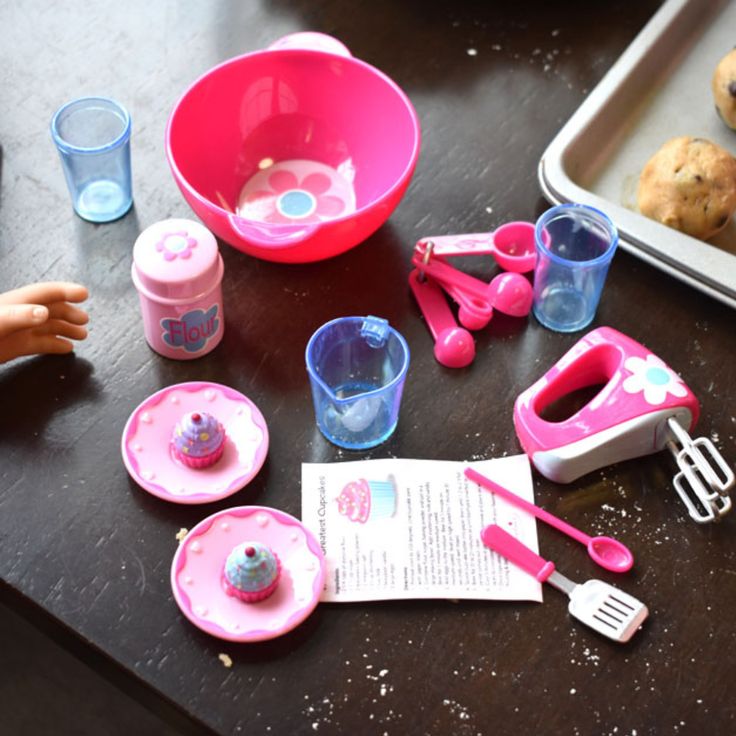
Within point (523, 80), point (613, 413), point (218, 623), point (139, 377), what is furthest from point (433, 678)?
point (523, 80)

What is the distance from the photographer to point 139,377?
958 mm

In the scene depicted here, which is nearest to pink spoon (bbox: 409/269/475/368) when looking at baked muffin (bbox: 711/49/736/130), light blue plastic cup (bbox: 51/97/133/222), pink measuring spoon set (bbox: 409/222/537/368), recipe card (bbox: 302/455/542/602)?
pink measuring spoon set (bbox: 409/222/537/368)

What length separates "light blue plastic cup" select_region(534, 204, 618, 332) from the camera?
0.99m

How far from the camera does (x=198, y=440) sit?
862 millimetres

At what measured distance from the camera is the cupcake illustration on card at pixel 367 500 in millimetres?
880

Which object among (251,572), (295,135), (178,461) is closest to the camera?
(251,572)

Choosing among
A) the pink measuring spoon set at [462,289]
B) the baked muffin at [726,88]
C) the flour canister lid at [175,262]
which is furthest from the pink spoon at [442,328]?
the baked muffin at [726,88]

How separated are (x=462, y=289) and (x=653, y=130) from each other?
0.35 meters

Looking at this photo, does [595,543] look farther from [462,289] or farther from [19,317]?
[19,317]

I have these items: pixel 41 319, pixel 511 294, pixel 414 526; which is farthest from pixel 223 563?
pixel 511 294

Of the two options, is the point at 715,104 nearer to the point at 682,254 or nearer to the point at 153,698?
the point at 682,254

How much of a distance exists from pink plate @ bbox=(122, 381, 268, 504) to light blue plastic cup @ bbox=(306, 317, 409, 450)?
2.6 inches

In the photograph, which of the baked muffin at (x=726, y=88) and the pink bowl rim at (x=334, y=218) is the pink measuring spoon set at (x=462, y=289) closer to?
the pink bowl rim at (x=334, y=218)

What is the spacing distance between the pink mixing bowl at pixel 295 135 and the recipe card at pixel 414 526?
0.24m
